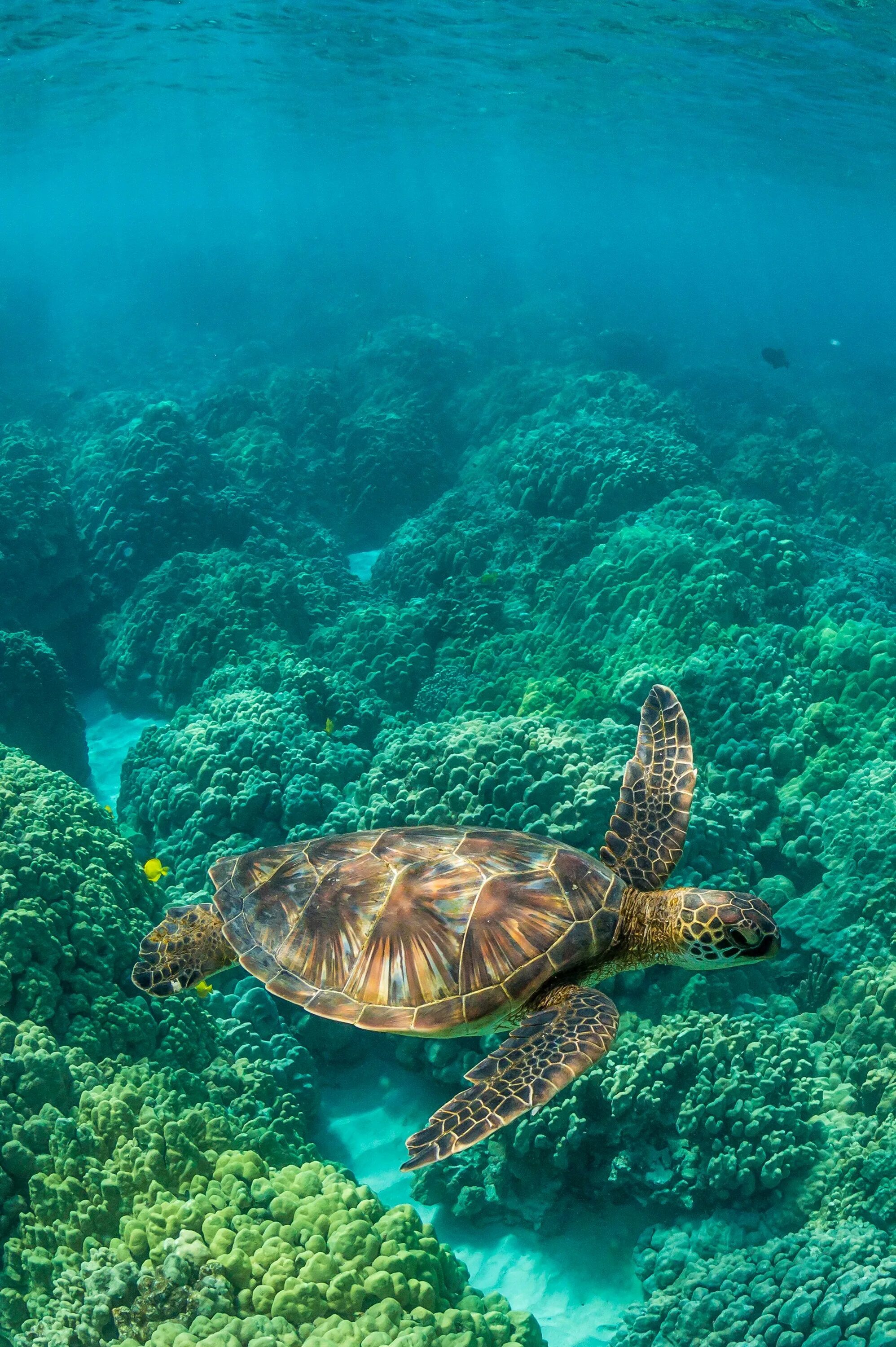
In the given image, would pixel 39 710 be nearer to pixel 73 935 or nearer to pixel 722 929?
pixel 73 935

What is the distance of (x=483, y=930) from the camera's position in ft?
11.3

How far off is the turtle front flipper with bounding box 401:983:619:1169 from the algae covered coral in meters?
0.88

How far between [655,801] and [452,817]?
1.74 meters

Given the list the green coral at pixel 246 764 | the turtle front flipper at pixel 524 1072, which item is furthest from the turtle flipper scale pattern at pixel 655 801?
the green coral at pixel 246 764

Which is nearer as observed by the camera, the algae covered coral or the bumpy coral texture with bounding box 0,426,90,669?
the algae covered coral

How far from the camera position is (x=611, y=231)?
125 m

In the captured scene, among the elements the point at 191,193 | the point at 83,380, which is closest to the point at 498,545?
the point at 83,380

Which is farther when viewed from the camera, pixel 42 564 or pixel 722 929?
pixel 42 564

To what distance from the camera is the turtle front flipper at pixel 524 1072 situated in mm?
2686

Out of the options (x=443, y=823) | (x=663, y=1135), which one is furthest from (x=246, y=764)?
(x=663, y=1135)

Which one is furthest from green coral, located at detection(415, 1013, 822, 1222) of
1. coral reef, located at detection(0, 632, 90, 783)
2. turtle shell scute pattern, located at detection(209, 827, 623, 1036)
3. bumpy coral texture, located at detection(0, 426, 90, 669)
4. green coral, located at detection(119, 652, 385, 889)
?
bumpy coral texture, located at detection(0, 426, 90, 669)

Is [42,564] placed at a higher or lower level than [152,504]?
lower

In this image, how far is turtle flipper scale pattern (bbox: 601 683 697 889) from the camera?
13.0ft

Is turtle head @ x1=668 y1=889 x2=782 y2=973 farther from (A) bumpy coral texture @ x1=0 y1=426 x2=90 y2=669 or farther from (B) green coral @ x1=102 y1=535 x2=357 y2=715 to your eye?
(A) bumpy coral texture @ x1=0 y1=426 x2=90 y2=669
